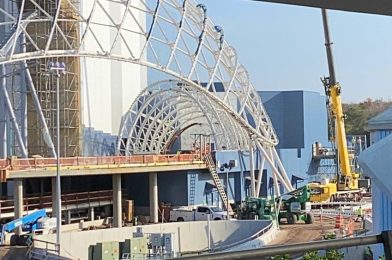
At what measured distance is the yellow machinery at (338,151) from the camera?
1729 inches

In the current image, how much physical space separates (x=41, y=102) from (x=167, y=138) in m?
18.4

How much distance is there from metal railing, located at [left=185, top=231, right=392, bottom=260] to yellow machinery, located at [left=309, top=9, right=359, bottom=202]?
41702 millimetres

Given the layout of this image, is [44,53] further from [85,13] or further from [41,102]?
[85,13]

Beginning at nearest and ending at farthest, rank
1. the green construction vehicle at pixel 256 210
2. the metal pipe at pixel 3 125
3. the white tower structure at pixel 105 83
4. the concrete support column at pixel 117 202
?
the green construction vehicle at pixel 256 210 → the concrete support column at pixel 117 202 → the metal pipe at pixel 3 125 → the white tower structure at pixel 105 83

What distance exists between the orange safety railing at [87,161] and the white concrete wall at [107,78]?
7453mm

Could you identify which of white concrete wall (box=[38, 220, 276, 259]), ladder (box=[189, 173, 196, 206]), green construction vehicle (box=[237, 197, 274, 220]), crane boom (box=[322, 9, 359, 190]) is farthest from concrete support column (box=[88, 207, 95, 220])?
crane boom (box=[322, 9, 359, 190])

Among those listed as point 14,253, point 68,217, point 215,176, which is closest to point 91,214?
point 68,217

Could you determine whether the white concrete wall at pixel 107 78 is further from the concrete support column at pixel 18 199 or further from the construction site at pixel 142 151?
the concrete support column at pixel 18 199

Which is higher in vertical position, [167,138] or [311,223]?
[167,138]

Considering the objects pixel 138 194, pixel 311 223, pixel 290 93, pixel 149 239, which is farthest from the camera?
pixel 290 93

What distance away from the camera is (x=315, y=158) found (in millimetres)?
67125

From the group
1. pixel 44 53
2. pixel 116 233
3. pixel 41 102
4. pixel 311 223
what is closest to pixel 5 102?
pixel 41 102

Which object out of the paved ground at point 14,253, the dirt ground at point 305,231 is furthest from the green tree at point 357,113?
the paved ground at point 14,253

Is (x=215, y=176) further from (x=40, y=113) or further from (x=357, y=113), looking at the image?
(x=357, y=113)
